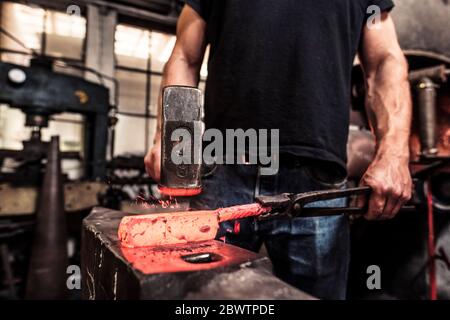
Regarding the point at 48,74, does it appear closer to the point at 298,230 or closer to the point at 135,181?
the point at 135,181

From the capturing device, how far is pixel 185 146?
2.80 feet

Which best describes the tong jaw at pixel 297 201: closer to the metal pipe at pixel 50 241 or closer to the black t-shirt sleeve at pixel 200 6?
the black t-shirt sleeve at pixel 200 6

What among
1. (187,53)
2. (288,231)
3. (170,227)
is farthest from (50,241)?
(170,227)

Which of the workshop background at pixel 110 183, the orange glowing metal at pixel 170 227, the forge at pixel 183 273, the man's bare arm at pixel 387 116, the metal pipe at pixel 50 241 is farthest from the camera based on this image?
the metal pipe at pixel 50 241

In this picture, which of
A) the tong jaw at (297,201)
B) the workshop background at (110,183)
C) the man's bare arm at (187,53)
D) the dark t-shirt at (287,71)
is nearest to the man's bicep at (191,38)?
the man's bare arm at (187,53)

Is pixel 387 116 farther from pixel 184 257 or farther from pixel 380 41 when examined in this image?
pixel 184 257

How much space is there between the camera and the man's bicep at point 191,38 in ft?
4.93

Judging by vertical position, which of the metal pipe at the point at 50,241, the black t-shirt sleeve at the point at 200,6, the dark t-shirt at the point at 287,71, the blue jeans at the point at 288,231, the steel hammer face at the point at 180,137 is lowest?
the metal pipe at the point at 50,241

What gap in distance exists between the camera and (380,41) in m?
1.47

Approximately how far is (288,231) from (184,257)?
631mm

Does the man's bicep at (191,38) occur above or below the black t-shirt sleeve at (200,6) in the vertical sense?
below

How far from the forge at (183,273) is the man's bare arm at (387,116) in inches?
24.9

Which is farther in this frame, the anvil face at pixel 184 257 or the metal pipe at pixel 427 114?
the metal pipe at pixel 427 114
